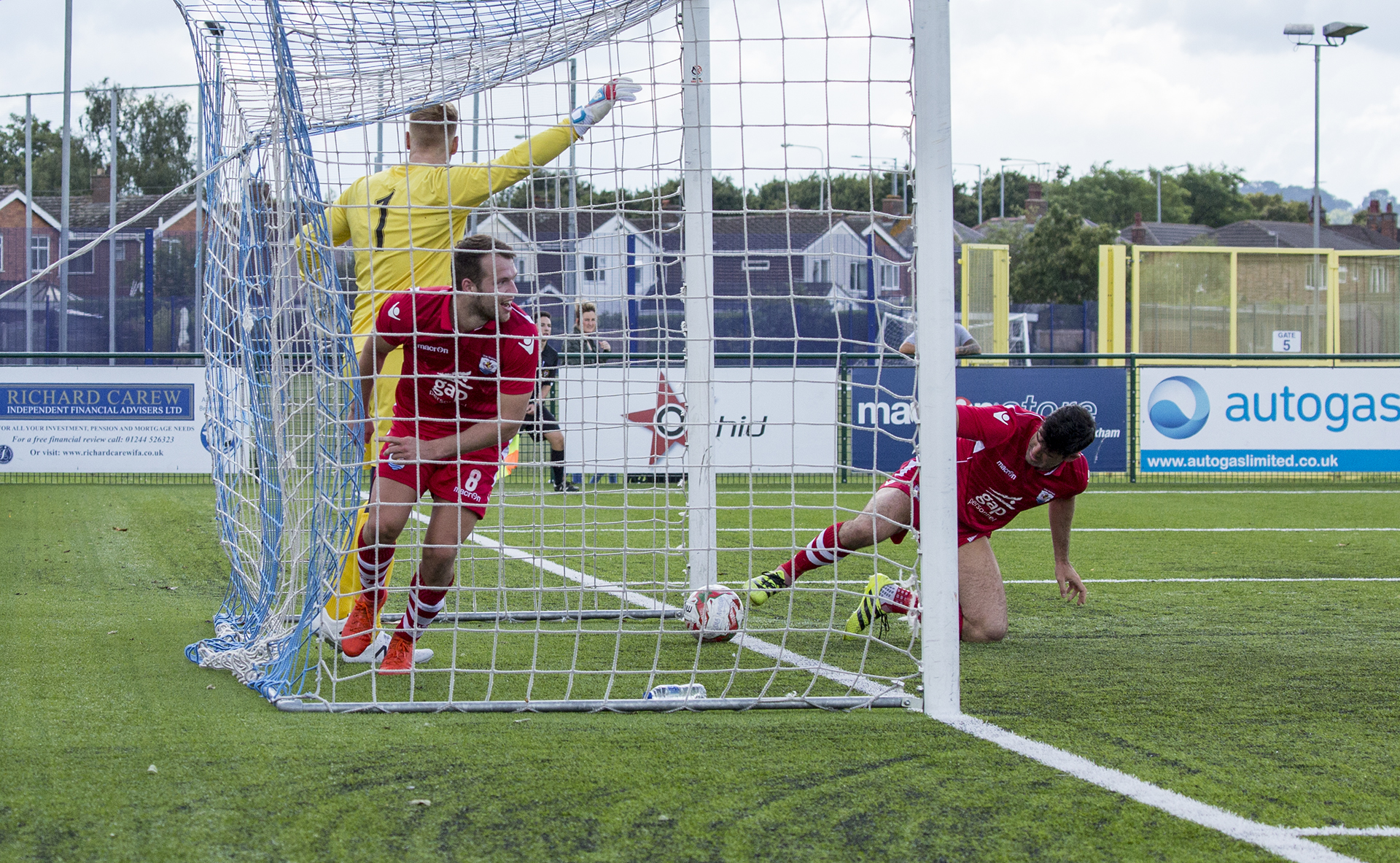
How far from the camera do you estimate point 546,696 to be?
389cm

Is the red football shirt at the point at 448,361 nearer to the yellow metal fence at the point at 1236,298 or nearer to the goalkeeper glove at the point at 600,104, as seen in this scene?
the goalkeeper glove at the point at 600,104

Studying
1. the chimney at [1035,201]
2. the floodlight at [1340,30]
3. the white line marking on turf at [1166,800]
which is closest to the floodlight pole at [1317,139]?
the floodlight at [1340,30]

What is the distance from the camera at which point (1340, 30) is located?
2406cm

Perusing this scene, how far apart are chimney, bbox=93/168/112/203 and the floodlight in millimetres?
22842

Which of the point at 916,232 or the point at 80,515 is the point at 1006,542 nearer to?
the point at 916,232

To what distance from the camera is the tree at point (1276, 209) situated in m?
75.2

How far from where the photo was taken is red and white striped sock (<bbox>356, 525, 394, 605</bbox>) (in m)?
4.19

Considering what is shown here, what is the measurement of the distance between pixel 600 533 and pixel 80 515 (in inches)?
161

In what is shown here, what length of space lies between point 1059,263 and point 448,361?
→ 4639 cm

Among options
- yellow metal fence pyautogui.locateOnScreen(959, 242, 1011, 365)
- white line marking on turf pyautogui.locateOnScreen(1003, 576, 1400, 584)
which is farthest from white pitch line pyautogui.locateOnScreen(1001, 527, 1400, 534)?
yellow metal fence pyautogui.locateOnScreen(959, 242, 1011, 365)

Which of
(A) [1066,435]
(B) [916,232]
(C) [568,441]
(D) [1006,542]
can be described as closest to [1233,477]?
(D) [1006,542]

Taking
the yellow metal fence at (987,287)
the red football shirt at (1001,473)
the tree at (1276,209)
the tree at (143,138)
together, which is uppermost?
the tree at (1276,209)

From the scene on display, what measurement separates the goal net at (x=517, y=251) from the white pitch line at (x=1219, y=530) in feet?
13.0

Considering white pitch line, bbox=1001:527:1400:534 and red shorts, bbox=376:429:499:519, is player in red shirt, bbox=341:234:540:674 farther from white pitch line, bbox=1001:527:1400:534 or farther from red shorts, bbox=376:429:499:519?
white pitch line, bbox=1001:527:1400:534
